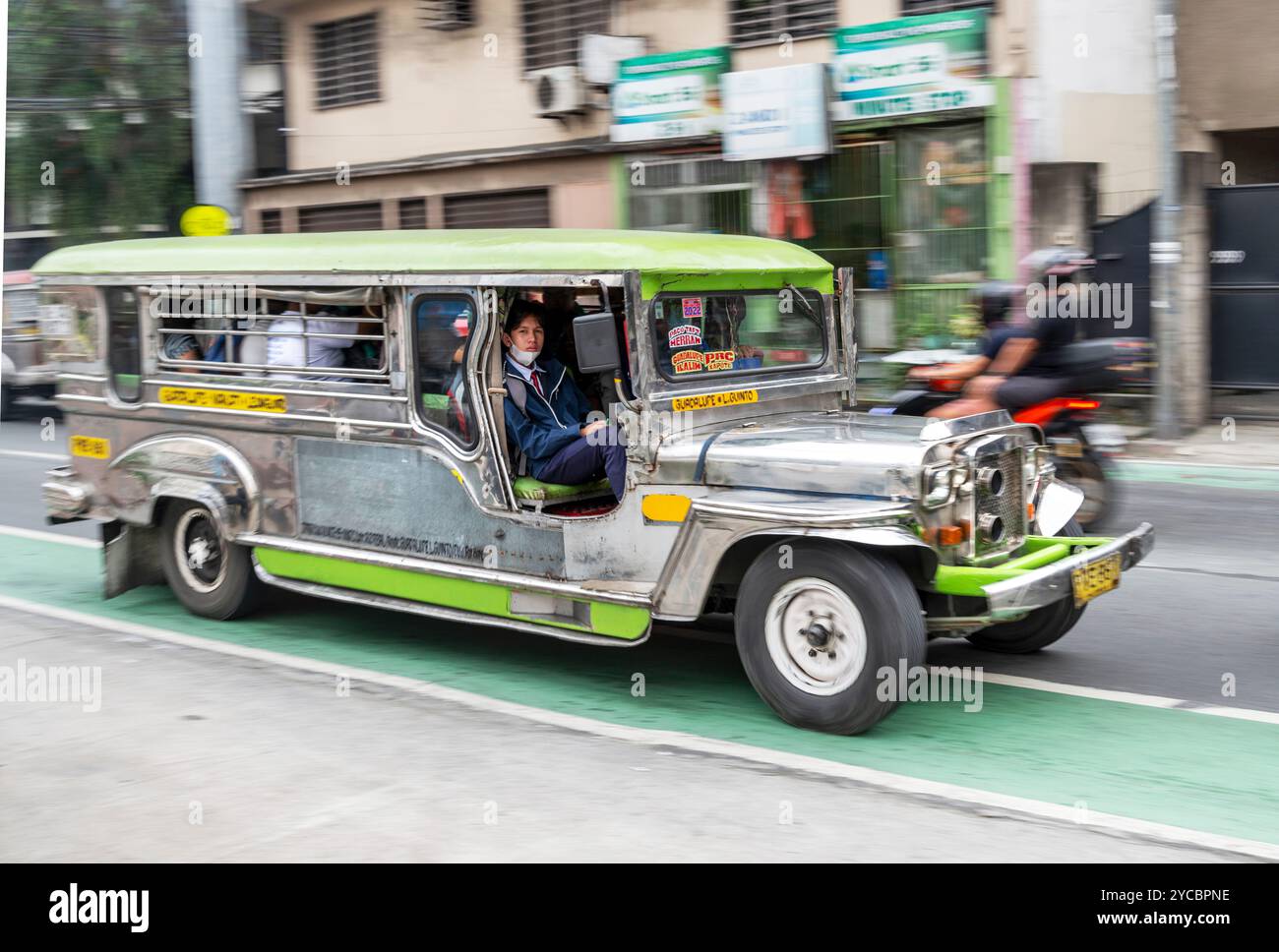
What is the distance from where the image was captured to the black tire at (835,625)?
5.16 metres

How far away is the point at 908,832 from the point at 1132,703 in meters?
1.82

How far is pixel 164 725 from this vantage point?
5852 mm

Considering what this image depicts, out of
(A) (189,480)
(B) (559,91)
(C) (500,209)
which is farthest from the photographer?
(C) (500,209)

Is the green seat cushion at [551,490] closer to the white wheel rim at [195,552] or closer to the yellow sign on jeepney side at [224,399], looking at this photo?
the yellow sign on jeepney side at [224,399]

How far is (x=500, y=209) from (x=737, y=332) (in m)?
14.3

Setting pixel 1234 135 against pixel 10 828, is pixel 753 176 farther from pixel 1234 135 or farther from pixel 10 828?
pixel 10 828

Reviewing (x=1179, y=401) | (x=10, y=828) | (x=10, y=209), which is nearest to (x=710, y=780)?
(x=10, y=828)

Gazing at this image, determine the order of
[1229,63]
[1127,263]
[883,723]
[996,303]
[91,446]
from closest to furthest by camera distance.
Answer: [883,723] → [91,446] → [996,303] → [1127,263] → [1229,63]

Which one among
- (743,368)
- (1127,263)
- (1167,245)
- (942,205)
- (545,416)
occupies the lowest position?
(545,416)

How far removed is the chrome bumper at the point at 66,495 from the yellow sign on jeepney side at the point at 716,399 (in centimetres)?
396

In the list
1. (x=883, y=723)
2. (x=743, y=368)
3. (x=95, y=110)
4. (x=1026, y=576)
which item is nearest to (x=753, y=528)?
(x=883, y=723)

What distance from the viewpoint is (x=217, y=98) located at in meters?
17.6

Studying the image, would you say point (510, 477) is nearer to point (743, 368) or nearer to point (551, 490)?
point (551, 490)

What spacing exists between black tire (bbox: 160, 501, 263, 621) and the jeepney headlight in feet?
12.7
